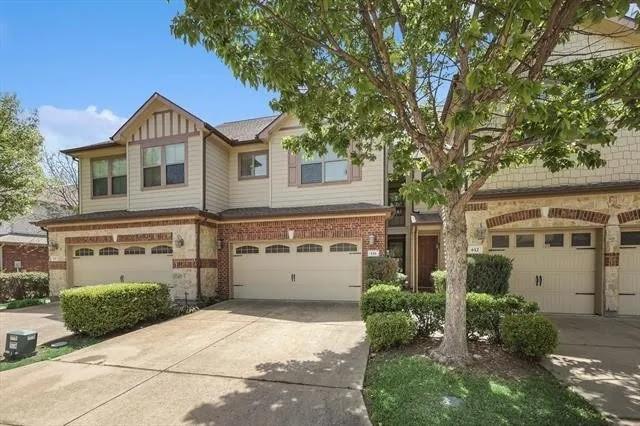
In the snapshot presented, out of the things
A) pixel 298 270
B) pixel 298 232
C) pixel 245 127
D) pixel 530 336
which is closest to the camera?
pixel 530 336

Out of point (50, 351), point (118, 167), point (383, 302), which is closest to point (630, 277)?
point (383, 302)

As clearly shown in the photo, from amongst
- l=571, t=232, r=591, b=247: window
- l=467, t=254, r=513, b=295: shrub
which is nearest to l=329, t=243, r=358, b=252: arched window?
l=467, t=254, r=513, b=295: shrub

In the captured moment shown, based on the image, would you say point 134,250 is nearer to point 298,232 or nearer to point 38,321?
point 38,321

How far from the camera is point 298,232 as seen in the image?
11.6m

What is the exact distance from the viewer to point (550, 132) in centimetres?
405

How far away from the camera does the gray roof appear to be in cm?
1421

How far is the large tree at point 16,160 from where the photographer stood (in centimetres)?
1415

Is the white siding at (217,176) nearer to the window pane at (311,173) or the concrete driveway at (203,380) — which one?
the window pane at (311,173)

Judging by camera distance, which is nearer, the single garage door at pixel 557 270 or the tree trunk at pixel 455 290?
the tree trunk at pixel 455 290

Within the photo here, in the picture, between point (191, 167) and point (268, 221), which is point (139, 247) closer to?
point (191, 167)

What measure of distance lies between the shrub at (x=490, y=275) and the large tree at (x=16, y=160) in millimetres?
17688

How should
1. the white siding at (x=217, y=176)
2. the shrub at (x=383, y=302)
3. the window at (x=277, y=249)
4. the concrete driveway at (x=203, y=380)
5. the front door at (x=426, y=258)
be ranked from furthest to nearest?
1. the front door at (x=426, y=258)
2. the white siding at (x=217, y=176)
3. the window at (x=277, y=249)
4. the shrub at (x=383, y=302)
5. the concrete driveway at (x=203, y=380)

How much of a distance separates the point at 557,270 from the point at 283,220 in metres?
8.41

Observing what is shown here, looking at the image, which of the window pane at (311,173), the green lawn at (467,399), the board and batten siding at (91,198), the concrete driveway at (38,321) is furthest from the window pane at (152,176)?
the green lawn at (467,399)
